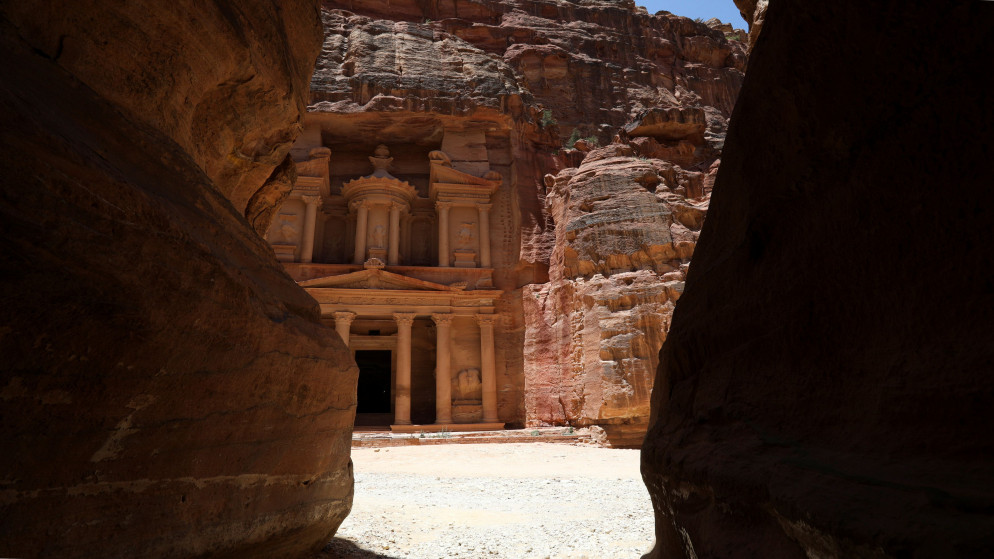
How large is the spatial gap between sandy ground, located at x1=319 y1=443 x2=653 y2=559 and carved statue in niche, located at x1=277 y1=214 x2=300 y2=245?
41.3 ft

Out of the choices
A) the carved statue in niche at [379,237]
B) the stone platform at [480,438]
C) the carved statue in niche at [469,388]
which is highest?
the carved statue in niche at [379,237]

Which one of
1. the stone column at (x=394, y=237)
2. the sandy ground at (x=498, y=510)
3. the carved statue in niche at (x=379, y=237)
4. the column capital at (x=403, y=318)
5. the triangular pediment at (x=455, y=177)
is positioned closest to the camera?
the sandy ground at (x=498, y=510)

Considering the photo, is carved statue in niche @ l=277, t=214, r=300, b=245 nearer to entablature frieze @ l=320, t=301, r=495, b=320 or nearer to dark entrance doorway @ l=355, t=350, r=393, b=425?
entablature frieze @ l=320, t=301, r=495, b=320

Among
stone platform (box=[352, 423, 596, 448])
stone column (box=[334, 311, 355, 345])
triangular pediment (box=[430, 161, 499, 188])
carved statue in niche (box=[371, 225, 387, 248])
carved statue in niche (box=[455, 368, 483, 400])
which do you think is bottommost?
stone platform (box=[352, 423, 596, 448])

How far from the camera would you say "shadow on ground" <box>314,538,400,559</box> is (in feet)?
12.9

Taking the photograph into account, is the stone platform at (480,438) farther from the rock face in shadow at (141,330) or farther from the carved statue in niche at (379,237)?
the rock face in shadow at (141,330)

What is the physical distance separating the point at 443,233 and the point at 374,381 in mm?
7474

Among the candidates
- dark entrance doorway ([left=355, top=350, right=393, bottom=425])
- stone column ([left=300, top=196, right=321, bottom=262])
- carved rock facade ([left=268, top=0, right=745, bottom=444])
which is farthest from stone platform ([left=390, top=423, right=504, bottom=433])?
stone column ([left=300, top=196, right=321, bottom=262])

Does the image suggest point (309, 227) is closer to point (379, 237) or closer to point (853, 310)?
point (379, 237)

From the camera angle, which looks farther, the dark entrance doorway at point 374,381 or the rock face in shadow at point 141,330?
the dark entrance doorway at point 374,381

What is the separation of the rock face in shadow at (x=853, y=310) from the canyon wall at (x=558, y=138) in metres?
12.7

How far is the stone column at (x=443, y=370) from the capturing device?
63.6 feet

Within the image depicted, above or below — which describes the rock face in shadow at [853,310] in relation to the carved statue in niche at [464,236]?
below

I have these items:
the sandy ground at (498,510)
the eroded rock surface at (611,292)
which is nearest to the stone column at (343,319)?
the eroded rock surface at (611,292)
